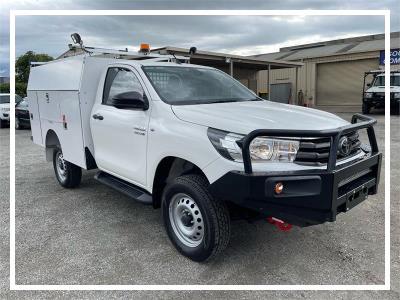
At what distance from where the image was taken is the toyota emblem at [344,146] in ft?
10.5

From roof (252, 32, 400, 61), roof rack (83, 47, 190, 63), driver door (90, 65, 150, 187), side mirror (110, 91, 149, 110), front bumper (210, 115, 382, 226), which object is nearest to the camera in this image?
front bumper (210, 115, 382, 226)

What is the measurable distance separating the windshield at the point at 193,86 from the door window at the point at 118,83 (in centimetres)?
20

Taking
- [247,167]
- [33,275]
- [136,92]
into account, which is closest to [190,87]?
[136,92]

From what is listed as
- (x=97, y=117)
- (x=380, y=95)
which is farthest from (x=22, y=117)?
(x=380, y=95)

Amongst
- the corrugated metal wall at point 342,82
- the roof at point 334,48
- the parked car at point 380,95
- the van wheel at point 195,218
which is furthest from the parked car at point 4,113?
the corrugated metal wall at point 342,82

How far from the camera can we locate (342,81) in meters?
27.7

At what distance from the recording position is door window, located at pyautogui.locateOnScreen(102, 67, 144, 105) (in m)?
4.34

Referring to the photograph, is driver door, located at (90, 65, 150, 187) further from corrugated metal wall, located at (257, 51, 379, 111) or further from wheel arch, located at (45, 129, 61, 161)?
corrugated metal wall, located at (257, 51, 379, 111)

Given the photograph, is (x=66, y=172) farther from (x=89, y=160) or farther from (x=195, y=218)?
(x=195, y=218)

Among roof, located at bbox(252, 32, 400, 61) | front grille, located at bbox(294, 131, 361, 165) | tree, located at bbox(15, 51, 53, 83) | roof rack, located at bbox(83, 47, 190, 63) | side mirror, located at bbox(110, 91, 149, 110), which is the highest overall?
roof, located at bbox(252, 32, 400, 61)

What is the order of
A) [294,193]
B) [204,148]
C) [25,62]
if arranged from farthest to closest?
1. [25,62]
2. [204,148]
3. [294,193]

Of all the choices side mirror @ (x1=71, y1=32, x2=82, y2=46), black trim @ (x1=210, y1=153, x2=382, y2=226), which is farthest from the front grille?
side mirror @ (x1=71, y1=32, x2=82, y2=46)

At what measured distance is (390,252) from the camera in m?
3.65

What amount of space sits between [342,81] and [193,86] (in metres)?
26.0
